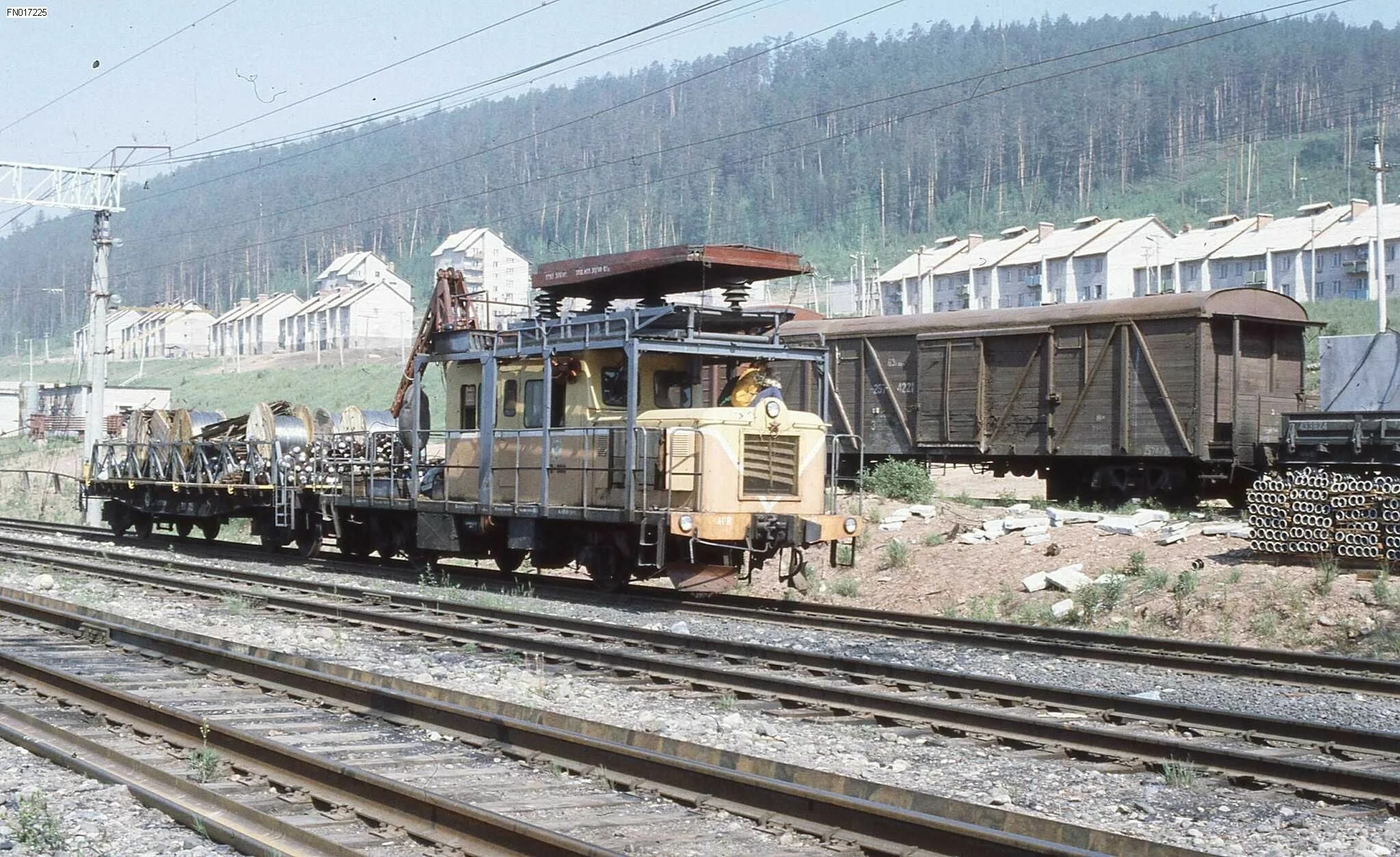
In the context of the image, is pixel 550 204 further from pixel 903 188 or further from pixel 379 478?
pixel 379 478

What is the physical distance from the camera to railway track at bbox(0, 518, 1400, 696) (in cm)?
1127

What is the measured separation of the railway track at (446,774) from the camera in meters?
6.00

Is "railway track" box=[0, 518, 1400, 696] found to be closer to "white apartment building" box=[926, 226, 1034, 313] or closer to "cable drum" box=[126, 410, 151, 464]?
"cable drum" box=[126, 410, 151, 464]

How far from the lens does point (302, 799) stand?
7012 mm

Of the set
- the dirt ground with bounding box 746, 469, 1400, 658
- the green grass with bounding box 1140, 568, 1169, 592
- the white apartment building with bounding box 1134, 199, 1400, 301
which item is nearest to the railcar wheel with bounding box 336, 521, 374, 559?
the dirt ground with bounding box 746, 469, 1400, 658

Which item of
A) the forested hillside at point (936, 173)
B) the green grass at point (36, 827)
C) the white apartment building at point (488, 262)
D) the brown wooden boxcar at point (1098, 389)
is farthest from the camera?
the forested hillside at point (936, 173)

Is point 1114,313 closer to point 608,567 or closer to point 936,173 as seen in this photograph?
point 608,567

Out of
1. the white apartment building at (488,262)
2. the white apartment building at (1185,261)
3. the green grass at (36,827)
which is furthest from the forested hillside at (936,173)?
the green grass at (36,827)

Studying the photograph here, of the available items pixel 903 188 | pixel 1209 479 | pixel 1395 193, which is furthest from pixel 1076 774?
pixel 903 188

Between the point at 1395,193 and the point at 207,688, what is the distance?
131m

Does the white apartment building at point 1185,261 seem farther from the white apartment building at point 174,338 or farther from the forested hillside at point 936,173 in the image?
the white apartment building at point 174,338

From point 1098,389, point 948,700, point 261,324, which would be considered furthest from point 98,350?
point 261,324

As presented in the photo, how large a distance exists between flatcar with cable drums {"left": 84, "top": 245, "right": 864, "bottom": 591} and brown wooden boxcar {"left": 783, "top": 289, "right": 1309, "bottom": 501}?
6.05 meters

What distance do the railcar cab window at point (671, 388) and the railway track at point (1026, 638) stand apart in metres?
2.27
